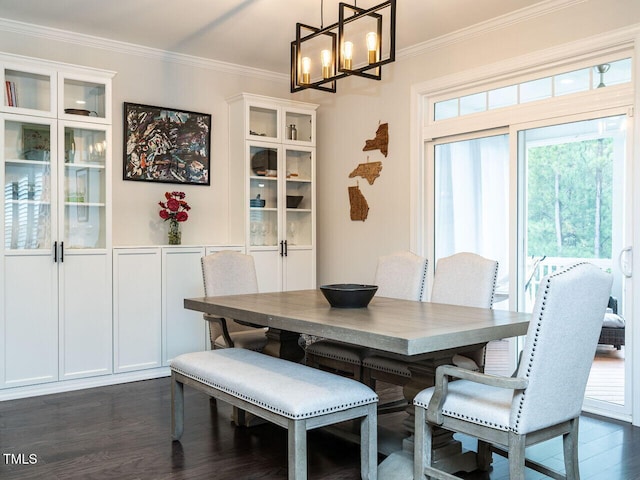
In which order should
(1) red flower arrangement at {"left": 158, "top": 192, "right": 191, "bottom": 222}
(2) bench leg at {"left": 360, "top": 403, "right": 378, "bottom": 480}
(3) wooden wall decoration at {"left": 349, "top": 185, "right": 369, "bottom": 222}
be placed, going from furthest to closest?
(3) wooden wall decoration at {"left": 349, "top": 185, "right": 369, "bottom": 222} → (1) red flower arrangement at {"left": 158, "top": 192, "right": 191, "bottom": 222} → (2) bench leg at {"left": 360, "top": 403, "right": 378, "bottom": 480}

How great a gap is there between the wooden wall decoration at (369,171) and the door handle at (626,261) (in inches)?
92.6

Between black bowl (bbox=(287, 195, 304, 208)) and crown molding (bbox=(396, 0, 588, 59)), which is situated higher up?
crown molding (bbox=(396, 0, 588, 59))

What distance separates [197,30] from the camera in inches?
184

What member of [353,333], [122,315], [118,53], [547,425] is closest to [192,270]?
[122,315]

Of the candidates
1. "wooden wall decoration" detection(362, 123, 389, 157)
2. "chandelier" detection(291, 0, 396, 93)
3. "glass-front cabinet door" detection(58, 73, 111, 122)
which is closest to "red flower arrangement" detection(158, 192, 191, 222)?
"glass-front cabinet door" detection(58, 73, 111, 122)

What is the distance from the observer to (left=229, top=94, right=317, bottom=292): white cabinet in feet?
17.8

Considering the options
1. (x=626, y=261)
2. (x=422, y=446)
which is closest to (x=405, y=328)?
(x=422, y=446)

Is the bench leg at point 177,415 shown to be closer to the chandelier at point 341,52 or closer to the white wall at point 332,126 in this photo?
the chandelier at point 341,52

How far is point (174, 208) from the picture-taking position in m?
5.00

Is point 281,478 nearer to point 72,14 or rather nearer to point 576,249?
point 576,249

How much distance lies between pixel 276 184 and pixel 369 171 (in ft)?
3.00

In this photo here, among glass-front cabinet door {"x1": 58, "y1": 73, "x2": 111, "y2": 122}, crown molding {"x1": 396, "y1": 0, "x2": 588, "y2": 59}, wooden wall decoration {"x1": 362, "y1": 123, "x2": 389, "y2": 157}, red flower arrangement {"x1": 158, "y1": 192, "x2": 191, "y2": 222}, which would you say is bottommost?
red flower arrangement {"x1": 158, "y1": 192, "x2": 191, "y2": 222}

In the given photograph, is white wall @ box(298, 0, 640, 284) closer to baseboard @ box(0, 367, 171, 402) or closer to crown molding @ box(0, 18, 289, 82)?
crown molding @ box(0, 18, 289, 82)

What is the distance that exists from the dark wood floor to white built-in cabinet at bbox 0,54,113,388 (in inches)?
18.9
